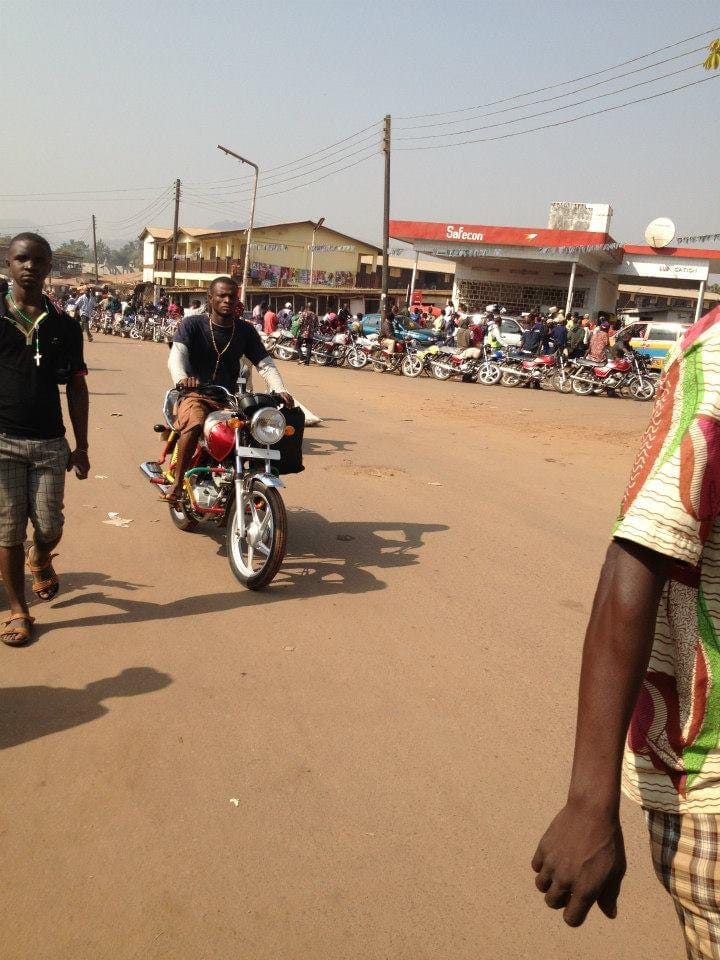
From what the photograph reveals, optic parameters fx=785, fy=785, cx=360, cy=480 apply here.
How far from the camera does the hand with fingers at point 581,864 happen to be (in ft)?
3.85

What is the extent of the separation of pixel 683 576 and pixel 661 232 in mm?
31276

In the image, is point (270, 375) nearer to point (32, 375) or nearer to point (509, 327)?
point (32, 375)

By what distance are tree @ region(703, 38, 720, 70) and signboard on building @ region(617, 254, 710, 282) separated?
26.6m

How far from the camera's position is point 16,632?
3818mm

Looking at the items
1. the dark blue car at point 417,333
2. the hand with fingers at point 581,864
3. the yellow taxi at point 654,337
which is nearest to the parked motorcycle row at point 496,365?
the dark blue car at point 417,333

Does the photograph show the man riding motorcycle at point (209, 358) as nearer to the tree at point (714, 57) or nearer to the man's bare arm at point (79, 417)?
the man's bare arm at point (79, 417)

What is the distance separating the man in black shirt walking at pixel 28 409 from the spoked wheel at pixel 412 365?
18456 mm

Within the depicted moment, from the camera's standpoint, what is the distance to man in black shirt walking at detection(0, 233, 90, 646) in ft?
12.1

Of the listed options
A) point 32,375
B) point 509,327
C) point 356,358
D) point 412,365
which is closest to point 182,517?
point 32,375

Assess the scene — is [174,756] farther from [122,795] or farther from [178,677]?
[178,677]

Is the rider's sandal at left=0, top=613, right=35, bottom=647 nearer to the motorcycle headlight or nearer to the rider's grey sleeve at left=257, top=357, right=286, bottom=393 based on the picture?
the motorcycle headlight

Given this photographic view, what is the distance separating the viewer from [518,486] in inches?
318

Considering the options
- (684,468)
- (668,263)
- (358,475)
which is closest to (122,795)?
(684,468)

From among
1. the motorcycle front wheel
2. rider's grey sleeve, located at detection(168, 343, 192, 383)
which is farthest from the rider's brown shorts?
Answer: the motorcycle front wheel
